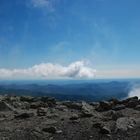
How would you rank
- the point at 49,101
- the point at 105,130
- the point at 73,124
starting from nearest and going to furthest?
1. the point at 105,130
2. the point at 73,124
3. the point at 49,101

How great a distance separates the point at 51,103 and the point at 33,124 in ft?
39.3

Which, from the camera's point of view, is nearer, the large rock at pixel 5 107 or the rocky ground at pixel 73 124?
the rocky ground at pixel 73 124

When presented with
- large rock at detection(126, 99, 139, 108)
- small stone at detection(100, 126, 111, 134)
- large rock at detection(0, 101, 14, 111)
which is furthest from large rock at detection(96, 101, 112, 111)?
small stone at detection(100, 126, 111, 134)

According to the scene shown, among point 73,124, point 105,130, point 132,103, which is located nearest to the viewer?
point 105,130

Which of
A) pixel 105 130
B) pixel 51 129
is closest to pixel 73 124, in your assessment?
pixel 51 129

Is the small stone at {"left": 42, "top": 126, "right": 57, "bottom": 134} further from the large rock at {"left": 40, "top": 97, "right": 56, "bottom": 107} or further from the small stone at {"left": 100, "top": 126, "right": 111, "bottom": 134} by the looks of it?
the large rock at {"left": 40, "top": 97, "right": 56, "bottom": 107}

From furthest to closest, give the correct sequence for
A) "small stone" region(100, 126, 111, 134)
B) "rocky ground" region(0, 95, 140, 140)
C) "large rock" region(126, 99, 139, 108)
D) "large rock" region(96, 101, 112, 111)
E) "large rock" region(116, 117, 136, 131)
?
"large rock" region(96, 101, 112, 111)
"large rock" region(126, 99, 139, 108)
"large rock" region(116, 117, 136, 131)
"small stone" region(100, 126, 111, 134)
"rocky ground" region(0, 95, 140, 140)

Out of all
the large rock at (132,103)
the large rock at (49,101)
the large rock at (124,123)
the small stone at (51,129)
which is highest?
the large rock at (132,103)

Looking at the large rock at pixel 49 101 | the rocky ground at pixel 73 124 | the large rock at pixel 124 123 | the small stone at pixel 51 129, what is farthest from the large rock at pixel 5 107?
the large rock at pixel 124 123

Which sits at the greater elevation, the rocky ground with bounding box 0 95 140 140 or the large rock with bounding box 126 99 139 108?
the large rock with bounding box 126 99 139 108

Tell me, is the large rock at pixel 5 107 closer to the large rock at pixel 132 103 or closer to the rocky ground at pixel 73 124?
the rocky ground at pixel 73 124

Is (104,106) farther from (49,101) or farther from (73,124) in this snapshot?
(49,101)

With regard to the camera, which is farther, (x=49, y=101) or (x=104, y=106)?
(x=49, y=101)

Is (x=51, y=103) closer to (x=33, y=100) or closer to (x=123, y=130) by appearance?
(x=33, y=100)
